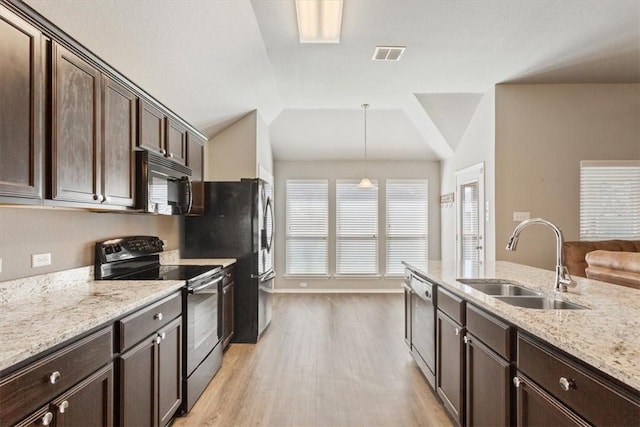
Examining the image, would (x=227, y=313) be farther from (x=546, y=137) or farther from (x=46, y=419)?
(x=546, y=137)

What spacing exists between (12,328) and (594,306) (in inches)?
99.5

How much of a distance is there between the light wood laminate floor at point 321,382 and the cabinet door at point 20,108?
72.2 inches

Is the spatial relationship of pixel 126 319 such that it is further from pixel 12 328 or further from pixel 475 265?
pixel 475 265

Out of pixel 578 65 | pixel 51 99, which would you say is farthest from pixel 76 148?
pixel 578 65

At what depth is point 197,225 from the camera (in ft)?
13.3

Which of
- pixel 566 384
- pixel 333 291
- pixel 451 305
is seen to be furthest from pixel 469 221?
pixel 566 384

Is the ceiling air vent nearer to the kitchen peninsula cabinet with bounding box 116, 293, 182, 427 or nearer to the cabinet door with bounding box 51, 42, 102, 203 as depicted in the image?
the cabinet door with bounding box 51, 42, 102, 203

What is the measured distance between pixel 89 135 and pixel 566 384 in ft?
8.03

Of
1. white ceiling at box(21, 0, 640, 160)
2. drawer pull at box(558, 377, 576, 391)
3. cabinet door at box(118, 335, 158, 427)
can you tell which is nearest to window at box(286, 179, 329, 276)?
white ceiling at box(21, 0, 640, 160)

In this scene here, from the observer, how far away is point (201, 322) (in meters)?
2.83

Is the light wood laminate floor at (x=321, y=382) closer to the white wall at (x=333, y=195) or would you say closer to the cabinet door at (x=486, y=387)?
the cabinet door at (x=486, y=387)

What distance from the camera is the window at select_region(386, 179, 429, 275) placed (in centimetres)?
684

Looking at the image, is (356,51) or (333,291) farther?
(333,291)

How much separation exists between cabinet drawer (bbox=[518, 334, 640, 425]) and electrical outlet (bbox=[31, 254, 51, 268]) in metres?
2.55
